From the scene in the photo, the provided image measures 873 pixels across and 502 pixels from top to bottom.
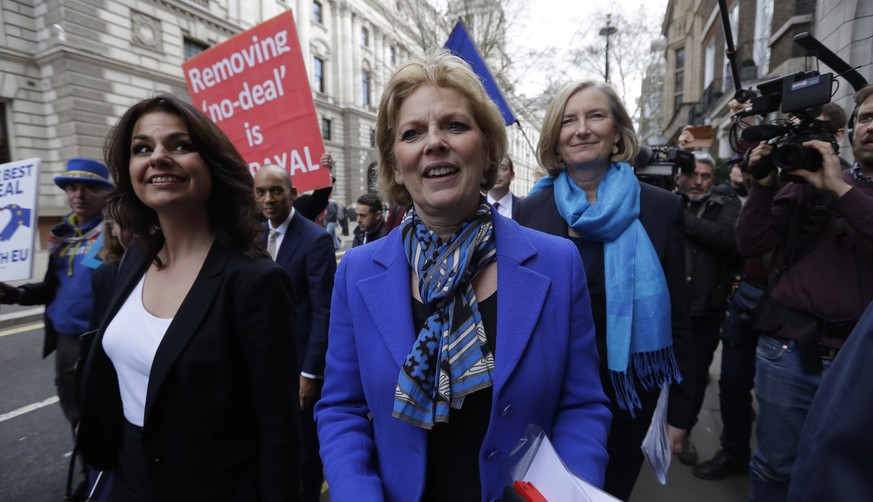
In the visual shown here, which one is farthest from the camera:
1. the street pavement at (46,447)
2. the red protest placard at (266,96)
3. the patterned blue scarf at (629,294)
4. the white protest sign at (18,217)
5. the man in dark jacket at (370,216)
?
the man in dark jacket at (370,216)

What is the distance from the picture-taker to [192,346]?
1486mm

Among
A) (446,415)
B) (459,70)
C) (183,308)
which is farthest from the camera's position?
(183,308)

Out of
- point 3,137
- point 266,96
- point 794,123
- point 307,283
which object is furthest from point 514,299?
point 3,137

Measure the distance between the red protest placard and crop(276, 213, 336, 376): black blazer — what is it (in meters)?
1.25

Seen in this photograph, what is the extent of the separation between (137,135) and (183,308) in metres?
0.69

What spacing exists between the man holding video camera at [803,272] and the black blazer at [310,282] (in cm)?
233

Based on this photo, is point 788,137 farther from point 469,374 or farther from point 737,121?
point 469,374

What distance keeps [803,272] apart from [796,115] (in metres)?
0.71

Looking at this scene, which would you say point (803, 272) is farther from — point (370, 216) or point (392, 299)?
point (370, 216)

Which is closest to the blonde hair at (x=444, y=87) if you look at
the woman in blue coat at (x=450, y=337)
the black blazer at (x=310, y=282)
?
the woman in blue coat at (x=450, y=337)

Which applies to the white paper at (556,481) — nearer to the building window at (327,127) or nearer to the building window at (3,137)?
the building window at (3,137)

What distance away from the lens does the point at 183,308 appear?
1547 mm

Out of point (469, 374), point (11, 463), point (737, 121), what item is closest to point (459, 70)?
point (469, 374)

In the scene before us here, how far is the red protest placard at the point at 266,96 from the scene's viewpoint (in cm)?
421
